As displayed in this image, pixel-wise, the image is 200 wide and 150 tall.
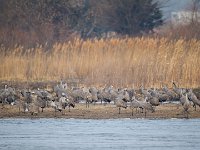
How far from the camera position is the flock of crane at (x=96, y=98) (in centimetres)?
2328

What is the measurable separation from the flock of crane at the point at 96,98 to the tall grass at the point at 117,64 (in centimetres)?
192

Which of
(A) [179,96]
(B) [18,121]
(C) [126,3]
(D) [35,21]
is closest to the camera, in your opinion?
(B) [18,121]

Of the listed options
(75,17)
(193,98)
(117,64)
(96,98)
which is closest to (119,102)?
(96,98)

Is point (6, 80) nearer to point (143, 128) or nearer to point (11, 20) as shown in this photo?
point (143, 128)

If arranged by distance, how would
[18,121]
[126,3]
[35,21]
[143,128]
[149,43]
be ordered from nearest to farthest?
[143,128], [18,121], [149,43], [35,21], [126,3]

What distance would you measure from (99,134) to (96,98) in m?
4.51

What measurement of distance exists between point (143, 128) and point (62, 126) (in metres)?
1.95

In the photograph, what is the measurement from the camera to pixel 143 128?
68.5ft

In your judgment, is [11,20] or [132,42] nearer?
[132,42]

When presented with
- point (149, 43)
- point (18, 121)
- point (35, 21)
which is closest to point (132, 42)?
point (149, 43)

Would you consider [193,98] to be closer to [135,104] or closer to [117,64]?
[135,104]

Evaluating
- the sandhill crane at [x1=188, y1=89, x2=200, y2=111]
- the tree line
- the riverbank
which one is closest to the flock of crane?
the sandhill crane at [x1=188, y1=89, x2=200, y2=111]

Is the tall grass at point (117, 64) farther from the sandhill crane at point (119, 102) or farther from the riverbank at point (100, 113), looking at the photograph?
the sandhill crane at point (119, 102)

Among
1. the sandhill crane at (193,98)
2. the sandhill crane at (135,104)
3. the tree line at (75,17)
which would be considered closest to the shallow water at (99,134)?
the sandhill crane at (135,104)
